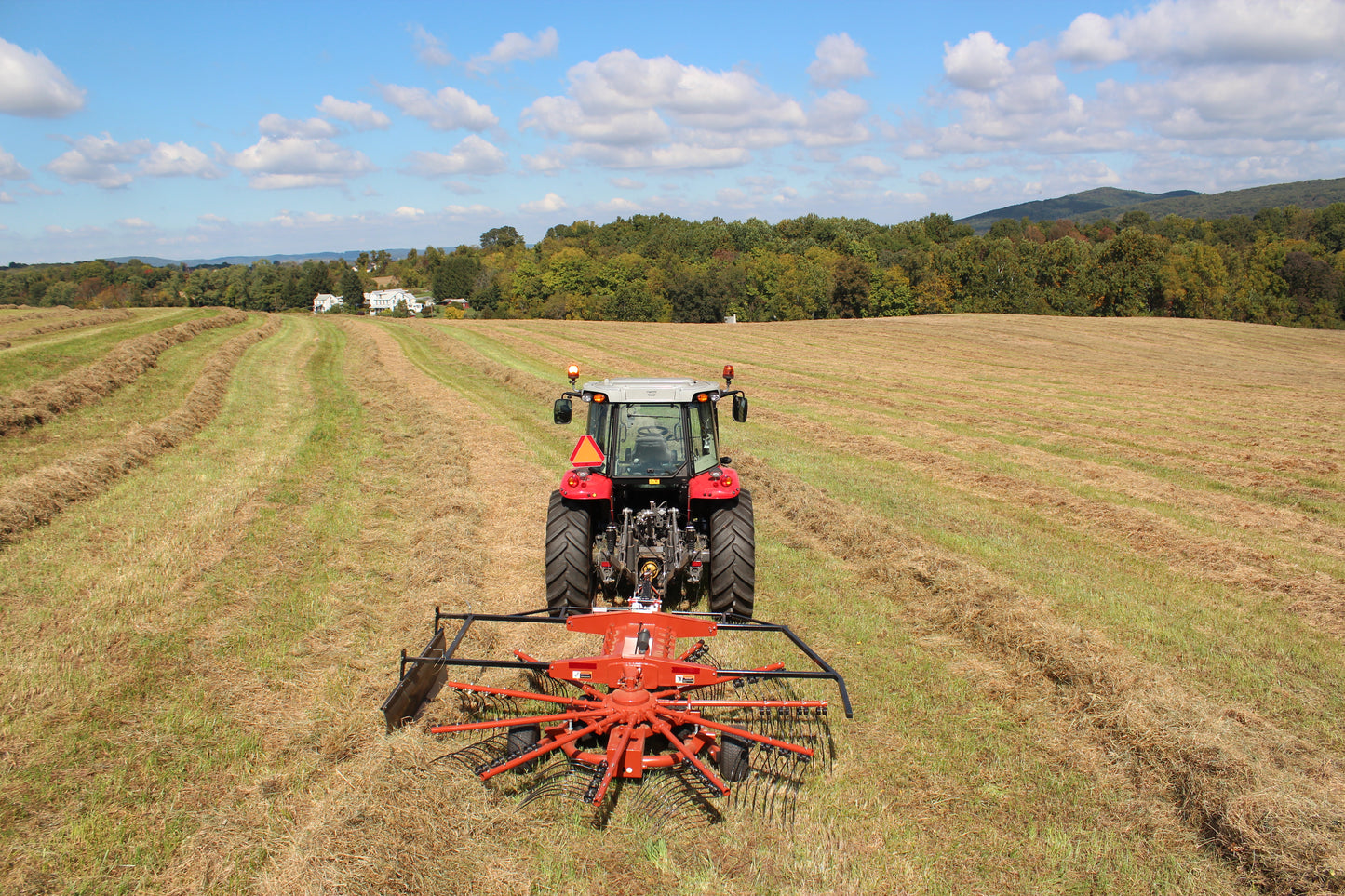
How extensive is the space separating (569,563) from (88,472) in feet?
22.3

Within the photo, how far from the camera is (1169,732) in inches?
162

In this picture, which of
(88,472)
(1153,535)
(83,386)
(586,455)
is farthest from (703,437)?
(83,386)

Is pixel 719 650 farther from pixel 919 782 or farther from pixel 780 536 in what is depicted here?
pixel 780 536

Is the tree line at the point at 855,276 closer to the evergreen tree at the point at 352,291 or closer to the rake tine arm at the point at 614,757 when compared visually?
the evergreen tree at the point at 352,291

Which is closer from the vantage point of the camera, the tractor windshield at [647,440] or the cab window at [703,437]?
the tractor windshield at [647,440]

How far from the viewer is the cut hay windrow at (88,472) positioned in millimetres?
7527

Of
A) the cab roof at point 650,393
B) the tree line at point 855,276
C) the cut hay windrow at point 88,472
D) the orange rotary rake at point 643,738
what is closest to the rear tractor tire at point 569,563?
the cab roof at point 650,393

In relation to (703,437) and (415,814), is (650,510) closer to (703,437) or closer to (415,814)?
(703,437)

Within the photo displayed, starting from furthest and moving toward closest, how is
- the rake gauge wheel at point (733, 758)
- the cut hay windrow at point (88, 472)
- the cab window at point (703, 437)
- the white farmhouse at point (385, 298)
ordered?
1. the white farmhouse at point (385, 298)
2. the cut hay windrow at point (88, 472)
3. the cab window at point (703, 437)
4. the rake gauge wheel at point (733, 758)

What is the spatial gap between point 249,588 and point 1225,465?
12.8 meters

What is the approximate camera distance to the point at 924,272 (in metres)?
60.4

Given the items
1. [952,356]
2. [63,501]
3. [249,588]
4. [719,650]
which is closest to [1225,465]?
[719,650]

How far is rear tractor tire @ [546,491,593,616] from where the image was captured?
223 inches

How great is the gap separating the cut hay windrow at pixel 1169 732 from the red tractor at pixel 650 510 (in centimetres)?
163
